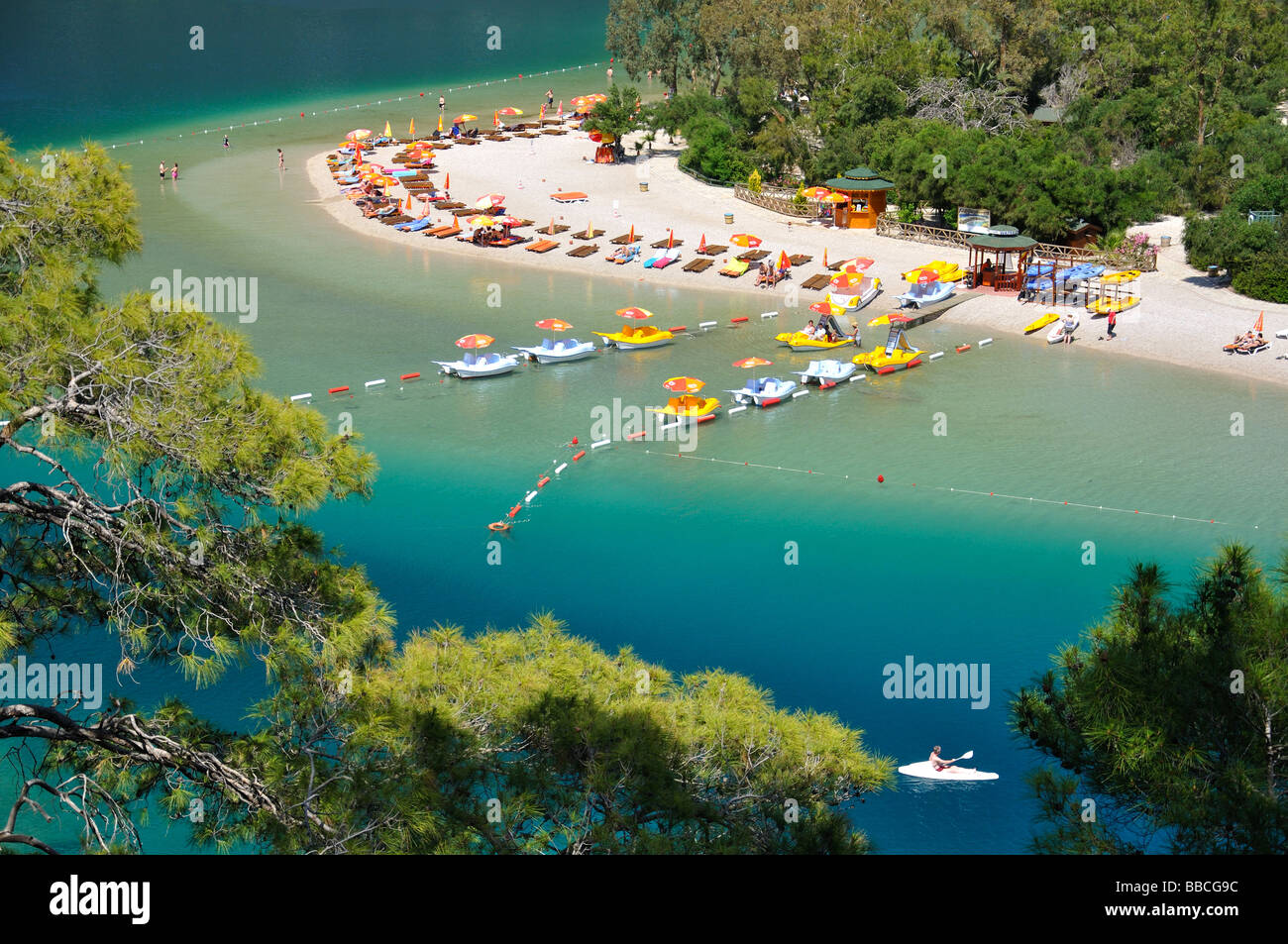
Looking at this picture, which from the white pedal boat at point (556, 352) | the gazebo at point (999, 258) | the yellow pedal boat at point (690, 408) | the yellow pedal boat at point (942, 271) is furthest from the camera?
the yellow pedal boat at point (942, 271)

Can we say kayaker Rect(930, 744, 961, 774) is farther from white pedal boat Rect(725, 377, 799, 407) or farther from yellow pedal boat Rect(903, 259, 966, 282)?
yellow pedal boat Rect(903, 259, 966, 282)

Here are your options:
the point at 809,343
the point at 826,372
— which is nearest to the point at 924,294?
the point at 809,343

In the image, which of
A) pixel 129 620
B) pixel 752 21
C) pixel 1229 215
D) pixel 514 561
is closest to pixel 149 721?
pixel 129 620

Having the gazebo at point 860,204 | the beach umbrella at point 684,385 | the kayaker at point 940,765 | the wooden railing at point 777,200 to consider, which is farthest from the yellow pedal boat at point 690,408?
the wooden railing at point 777,200

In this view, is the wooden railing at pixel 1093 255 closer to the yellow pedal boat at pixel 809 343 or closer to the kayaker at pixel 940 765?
the yellow pedal boat at pixel 809 343

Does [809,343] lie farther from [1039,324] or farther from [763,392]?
[1039,324]
